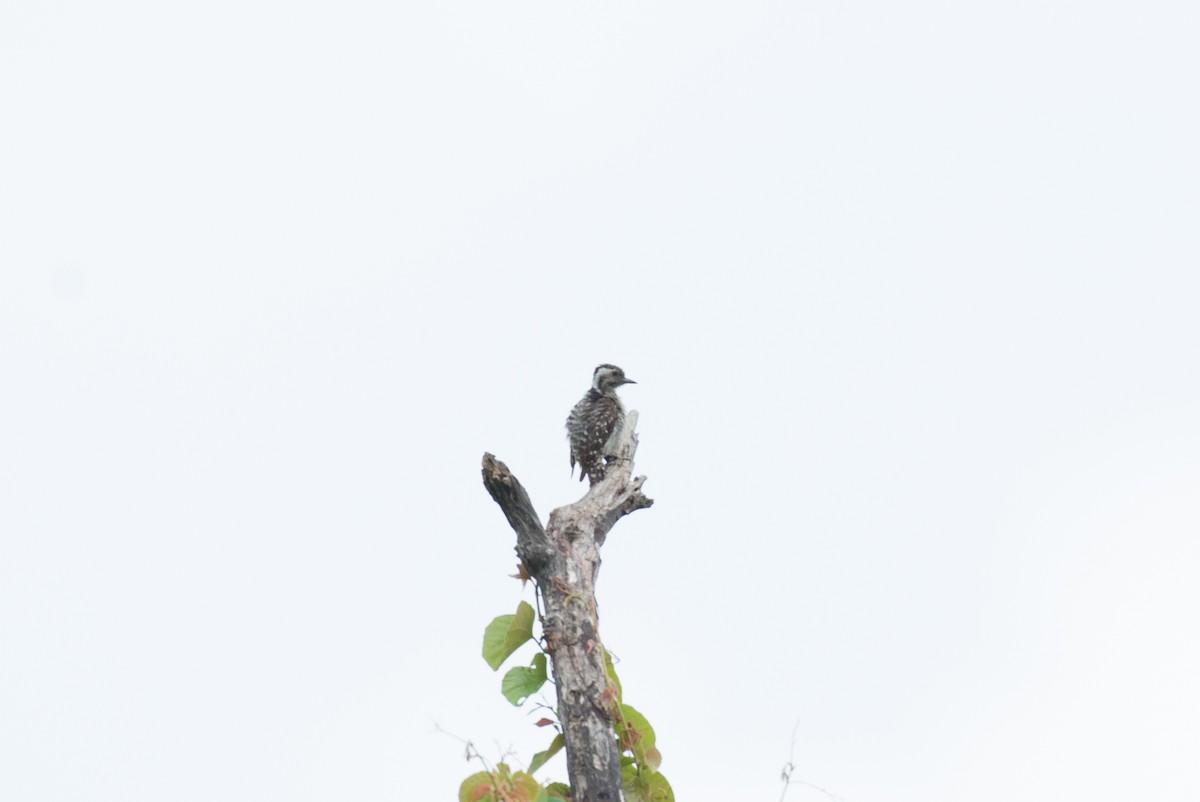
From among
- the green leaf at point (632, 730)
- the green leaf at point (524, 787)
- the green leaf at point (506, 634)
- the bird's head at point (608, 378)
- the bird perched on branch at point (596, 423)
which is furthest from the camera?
the bird's head at point (608, 378)

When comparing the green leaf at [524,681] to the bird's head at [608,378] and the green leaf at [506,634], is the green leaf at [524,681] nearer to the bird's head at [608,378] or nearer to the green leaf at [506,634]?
the green leaf at [506,634]

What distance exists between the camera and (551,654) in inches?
229

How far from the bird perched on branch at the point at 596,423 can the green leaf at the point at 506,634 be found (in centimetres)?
410

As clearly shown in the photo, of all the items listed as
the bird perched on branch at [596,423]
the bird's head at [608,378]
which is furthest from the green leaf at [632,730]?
the bird's head at [608,378]

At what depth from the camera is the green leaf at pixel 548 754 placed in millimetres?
5648

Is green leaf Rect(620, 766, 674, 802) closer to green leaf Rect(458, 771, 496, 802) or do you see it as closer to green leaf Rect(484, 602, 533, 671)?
green leaf Rect(458, 771, 496, 802)

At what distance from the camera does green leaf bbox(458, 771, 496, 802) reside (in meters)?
5.36

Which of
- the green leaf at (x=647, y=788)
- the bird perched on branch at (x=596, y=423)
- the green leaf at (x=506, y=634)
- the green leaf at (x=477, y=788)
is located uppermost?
the bird perched on branch at (x=596, y=423)

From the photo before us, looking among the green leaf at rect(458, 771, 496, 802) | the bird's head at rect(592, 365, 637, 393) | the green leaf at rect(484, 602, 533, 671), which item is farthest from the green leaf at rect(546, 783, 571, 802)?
the bird's head at rect(592, 365, 637, 393)

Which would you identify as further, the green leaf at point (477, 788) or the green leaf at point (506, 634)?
the green leaf at point (506, 634)

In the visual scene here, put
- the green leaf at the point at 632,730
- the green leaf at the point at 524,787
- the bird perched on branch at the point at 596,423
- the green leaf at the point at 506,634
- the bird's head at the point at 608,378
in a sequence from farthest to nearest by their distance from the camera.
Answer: the bird's head at the point at 608,378
the bird perched on branch at the point at 596,423
the green leaf at the point at 506,634
the green leaf at the point at 632,730
the green leaf at the point at 524,787

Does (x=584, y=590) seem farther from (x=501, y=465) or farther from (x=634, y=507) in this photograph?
(x=634, y=507)

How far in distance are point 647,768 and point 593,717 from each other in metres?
0.35

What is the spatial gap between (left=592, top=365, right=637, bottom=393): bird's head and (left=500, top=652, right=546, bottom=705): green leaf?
637 cm
